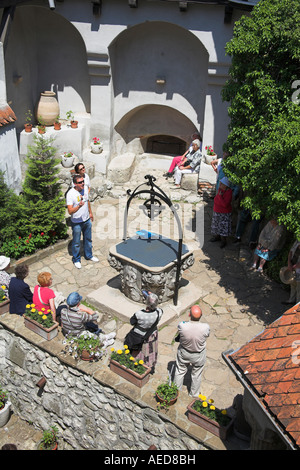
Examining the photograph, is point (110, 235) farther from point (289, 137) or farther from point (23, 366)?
point (289, 137)

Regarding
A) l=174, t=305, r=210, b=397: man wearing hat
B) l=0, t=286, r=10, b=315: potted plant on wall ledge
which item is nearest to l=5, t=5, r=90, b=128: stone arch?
l=0, t=286, r=10, b=315: potted plant on wall ledge

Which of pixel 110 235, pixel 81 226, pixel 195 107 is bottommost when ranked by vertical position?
pixel 110 235

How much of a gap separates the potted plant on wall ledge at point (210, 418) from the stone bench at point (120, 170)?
8695 millimetres

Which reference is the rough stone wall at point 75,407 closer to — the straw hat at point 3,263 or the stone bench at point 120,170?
the straw hat at point 3,263

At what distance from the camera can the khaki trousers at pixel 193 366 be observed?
652cm

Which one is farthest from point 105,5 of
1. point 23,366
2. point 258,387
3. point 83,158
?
point 258,387

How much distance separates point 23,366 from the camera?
26.3 feet

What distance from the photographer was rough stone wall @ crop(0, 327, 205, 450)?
6.44 meters

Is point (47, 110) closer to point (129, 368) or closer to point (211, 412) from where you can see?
point (129, 368)

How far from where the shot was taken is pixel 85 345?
278 inches

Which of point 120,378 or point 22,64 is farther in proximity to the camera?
point 22,64

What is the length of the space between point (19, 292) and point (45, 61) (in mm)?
8797

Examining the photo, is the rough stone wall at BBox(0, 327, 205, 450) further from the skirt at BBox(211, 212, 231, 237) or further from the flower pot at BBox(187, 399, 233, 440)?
the skirt at BBox(211, 212, 231, 237)

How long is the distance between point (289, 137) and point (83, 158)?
25.3ft
